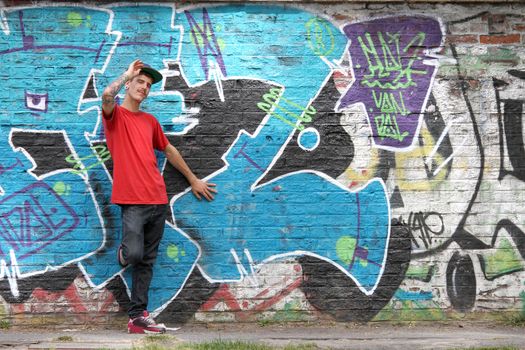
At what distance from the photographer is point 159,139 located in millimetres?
6258

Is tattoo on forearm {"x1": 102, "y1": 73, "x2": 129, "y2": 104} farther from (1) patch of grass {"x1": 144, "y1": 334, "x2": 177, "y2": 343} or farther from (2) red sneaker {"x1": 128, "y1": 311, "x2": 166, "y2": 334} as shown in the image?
(1) patch of grass {"x1": 144, "y1": 334, "x2": 177, "y2": 343}

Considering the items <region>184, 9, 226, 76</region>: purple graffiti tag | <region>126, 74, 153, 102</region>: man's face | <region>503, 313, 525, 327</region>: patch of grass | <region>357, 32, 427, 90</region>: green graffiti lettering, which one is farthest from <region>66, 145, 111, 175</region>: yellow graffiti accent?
<region>503, 313, 525, 327</region>: patch of grass

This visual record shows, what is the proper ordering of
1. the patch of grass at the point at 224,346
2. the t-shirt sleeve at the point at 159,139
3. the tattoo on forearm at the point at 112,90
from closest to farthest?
the patch of grass at the point at 224,346
the tattoo on forearm at the point at 112,90
the t-shirt sleeve at the point at 159,139

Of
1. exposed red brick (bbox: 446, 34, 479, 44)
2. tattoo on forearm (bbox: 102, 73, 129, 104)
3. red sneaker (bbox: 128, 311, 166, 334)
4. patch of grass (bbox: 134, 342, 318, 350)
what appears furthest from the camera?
exposed red brick (bbox: 446, 34, 479, 44)

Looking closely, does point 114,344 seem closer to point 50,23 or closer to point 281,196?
point 281,196

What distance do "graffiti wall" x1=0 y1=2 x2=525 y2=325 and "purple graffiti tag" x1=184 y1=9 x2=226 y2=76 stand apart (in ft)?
0.04

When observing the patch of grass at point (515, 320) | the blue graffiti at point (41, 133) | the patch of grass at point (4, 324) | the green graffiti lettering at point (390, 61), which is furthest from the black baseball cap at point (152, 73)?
the patch of grass at point (515, 320)

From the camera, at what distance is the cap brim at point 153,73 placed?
6.15m

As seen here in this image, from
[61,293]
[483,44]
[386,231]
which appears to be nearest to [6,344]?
[61,293]

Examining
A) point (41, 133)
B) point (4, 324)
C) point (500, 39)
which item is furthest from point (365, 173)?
point (4, 324)

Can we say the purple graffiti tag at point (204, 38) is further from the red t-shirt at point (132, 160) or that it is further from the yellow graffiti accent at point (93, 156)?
the yellow graffiti accent at point (93, 156)

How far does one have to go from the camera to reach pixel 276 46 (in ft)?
21.2

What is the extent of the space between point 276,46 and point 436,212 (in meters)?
2.06

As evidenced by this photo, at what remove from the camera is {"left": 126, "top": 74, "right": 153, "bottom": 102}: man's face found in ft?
20.2
